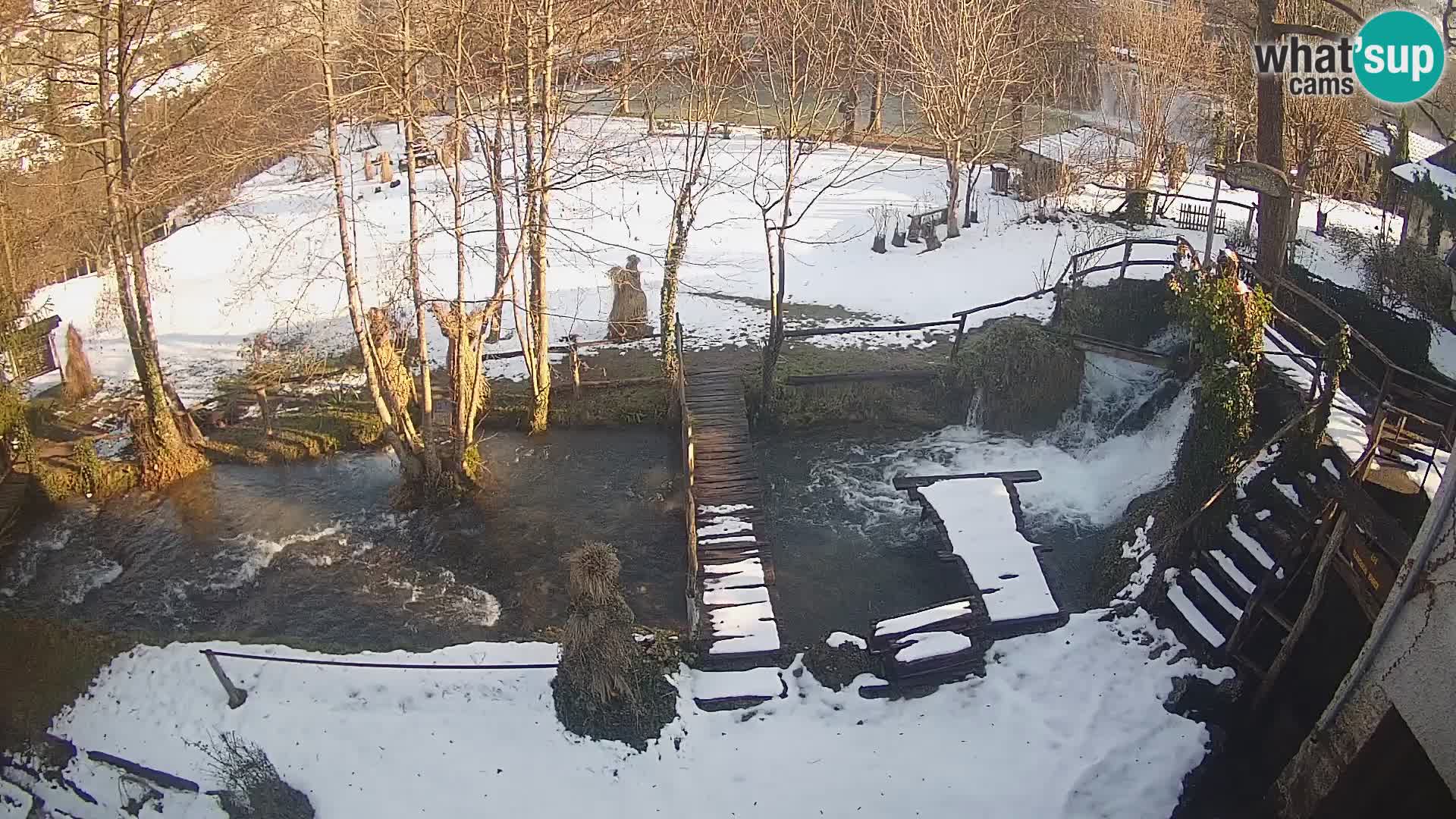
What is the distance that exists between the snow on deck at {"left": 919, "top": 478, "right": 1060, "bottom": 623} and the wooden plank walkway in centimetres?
260

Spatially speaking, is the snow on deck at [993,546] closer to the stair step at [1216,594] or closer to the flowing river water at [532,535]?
the flowing river water at [532,535]

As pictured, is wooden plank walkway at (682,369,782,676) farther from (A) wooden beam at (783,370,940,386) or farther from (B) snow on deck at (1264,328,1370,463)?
(B) snow on deck at (1264,328,1370,463)

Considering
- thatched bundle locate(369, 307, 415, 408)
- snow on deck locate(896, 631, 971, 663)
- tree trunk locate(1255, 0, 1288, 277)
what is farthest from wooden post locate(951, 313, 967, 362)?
thatched bundle locate(369, 307, 415, 408)

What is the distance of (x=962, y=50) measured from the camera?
23.4 m

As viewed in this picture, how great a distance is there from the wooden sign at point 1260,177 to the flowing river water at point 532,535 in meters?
3.14

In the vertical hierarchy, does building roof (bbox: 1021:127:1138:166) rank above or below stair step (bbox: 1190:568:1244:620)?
above

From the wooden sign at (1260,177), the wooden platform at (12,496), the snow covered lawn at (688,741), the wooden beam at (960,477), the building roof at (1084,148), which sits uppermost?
the building roof at (1084,148)

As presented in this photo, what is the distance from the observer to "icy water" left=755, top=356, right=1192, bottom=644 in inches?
523

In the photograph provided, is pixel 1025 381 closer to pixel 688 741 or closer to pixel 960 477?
pixel 960 477

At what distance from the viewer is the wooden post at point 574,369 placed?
17891 mm

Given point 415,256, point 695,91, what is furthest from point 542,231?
point 695,91

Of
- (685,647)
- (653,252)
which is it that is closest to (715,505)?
(685,647)

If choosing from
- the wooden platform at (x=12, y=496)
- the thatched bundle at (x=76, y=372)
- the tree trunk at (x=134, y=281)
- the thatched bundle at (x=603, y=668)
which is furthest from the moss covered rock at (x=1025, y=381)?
the thatched bundle at (x=76, y=372)

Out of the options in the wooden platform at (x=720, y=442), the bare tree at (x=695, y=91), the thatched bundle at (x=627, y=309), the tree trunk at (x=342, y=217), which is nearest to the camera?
the tree trunk at (x=342, y=217)
